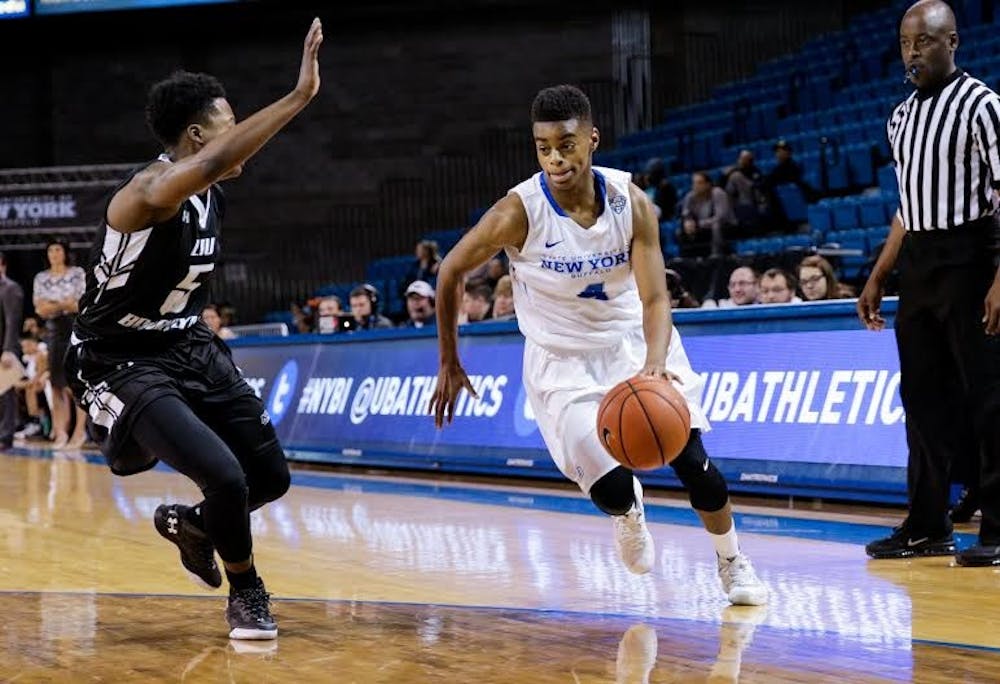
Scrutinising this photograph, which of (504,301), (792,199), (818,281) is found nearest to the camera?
(818,281)

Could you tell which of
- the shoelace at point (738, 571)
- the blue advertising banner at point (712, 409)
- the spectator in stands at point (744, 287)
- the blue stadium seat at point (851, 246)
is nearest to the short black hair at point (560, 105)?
the shoelace at point (738, 571)

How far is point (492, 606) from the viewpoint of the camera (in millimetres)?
5363

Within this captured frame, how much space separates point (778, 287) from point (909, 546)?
10.6 feet

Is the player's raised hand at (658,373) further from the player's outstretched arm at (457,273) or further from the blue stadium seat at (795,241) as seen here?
the blue stadium seat at (795,241)

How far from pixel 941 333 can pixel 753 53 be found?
616 inches

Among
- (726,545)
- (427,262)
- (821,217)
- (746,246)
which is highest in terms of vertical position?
(821,217)

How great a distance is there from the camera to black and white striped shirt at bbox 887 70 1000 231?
614cm

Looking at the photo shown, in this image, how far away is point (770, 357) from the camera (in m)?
8.52

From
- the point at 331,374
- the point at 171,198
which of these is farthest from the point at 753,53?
the point at 171,198

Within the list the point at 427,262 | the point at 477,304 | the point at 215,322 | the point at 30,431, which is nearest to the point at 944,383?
the point at 477,304

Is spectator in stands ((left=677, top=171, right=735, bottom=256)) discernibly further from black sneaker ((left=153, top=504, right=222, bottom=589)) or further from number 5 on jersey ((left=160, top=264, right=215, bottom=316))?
number 5 on jersey ((left=160, top=264, right=215, bottom=316))

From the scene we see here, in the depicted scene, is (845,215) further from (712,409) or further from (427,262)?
(712,409)

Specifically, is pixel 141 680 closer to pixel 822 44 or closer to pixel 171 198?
pixel 171 198

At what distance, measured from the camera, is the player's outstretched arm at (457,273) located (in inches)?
204
